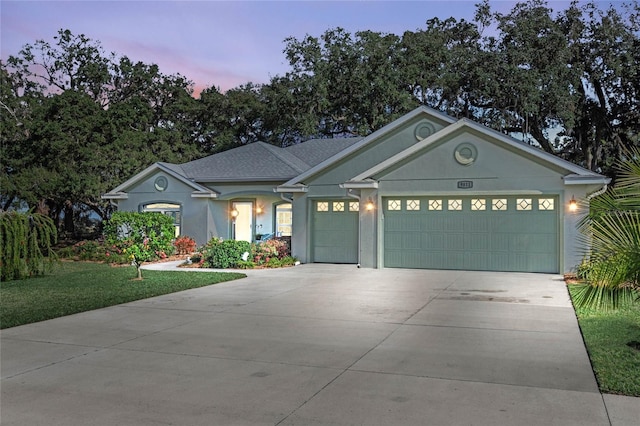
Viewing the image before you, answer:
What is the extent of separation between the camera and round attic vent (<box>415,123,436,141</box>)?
1836cm

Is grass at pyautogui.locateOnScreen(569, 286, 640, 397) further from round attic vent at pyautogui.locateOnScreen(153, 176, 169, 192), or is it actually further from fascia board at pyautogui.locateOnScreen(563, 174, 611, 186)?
round attic vent at pyautogui.locateOnScreen(153, 176, 169, 192)

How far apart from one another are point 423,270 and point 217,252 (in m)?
6.21

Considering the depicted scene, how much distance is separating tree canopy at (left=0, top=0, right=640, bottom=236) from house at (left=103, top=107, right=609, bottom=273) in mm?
9347

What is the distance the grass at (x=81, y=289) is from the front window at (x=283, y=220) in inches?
264

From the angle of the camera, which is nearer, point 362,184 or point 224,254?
point 362,184

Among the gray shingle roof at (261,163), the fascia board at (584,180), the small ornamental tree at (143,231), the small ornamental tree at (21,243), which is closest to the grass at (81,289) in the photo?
the small ornamental tree at (21,243)

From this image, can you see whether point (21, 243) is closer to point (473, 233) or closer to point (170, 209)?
point (170, 209)

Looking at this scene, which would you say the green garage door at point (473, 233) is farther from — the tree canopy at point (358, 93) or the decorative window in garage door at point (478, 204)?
the tree canopy at point (358, 93)

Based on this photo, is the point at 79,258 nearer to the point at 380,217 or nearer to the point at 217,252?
the point at 217,252

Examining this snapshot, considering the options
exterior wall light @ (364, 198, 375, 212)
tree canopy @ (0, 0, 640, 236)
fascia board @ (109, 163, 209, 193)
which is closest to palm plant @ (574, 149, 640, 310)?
exterior wall light @ (364, 198, 375, 212)

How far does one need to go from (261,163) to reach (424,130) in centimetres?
703

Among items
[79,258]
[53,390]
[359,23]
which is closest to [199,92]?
[359,23]

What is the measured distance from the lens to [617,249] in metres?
6.24

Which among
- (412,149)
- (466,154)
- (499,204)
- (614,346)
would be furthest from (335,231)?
(614,346)
